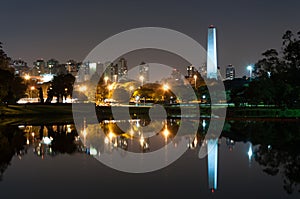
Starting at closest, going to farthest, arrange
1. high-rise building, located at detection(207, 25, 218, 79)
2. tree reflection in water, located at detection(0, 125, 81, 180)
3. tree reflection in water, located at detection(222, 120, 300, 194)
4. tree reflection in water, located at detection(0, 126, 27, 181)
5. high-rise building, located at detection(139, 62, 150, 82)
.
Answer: tree reflection in water, located at detection(222, 120, 300, 194), tree reflection in water, located at detection(0, 126, 27, 181), tree reflection in water, located at detection(0, 125, 81, 180), high-rise building, located at detection(207, 25, 218, 79), high-rise building, located at detection(139, 62, 150, 82)

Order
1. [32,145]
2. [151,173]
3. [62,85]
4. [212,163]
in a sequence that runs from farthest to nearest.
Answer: [62,85], [32,145], [212,163], [151,173]

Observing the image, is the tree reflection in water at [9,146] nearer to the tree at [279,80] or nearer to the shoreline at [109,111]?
the shoreline at [109,111]

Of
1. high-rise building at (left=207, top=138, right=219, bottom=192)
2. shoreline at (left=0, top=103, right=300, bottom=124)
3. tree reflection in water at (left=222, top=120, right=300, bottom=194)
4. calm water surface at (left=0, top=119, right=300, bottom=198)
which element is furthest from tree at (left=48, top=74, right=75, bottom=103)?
high-rise building at (left=207, top=138, right=219, bottom=192)

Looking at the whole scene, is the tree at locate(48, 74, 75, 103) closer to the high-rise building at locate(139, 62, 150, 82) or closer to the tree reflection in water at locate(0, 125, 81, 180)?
the high-rise building at locate(139, 62, 150, 82)

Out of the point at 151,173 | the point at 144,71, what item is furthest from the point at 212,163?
the point at 144,71

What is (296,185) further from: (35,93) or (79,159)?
(35,93)

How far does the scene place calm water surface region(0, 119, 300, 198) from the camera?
1068 centimetres

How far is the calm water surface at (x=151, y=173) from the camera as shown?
1068cm

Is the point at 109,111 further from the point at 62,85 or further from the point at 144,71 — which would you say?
the point at 144,71

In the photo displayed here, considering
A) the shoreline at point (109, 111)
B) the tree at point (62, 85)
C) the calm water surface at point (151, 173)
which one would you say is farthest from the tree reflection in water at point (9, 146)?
the tree at point (62, 85)

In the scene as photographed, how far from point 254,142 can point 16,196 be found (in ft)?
44.5

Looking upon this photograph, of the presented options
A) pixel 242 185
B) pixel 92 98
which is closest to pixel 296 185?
pixel 242 185

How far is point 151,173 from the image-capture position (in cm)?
1319

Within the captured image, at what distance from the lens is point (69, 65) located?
7539 inches
